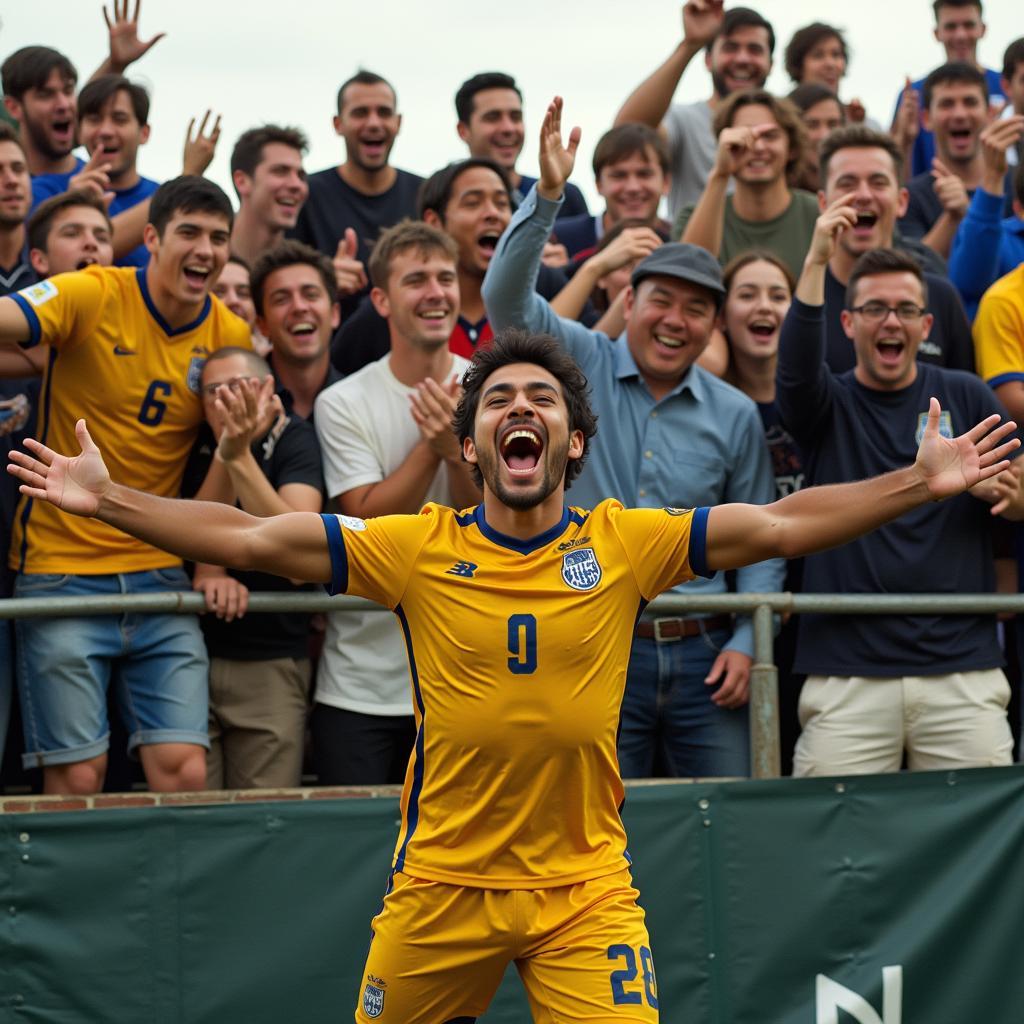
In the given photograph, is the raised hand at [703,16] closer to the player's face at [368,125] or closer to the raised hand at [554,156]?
the player's face at [368,125]

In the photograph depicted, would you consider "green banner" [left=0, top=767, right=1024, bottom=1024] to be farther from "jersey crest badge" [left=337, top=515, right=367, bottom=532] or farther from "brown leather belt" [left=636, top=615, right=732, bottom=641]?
"jersey crest badge" [left=337, top=515, right=367, bottom=532]

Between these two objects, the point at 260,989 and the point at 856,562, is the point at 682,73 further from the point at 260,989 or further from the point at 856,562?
the point at 260,989

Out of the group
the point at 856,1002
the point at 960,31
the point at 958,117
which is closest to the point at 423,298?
the point at 856,1002

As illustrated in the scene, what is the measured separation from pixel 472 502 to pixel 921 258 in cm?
315

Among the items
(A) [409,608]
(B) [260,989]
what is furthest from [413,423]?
(B) [260,989]

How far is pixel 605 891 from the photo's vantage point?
17.8ft

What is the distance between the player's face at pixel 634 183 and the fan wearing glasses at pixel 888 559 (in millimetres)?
1956

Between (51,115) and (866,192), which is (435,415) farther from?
(51,115)

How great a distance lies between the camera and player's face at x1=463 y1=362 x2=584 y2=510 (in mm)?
5539

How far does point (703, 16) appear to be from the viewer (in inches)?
371

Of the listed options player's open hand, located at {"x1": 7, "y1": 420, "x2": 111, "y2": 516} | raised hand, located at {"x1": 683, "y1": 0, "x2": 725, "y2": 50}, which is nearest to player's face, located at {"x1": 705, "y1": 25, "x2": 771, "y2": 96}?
raised hand, located at {"x1": 683, "y1": 0, "x2": 725, "y2": 50}

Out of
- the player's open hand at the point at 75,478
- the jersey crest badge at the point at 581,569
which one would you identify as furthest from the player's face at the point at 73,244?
the jersey crest badge at the point at 581,569

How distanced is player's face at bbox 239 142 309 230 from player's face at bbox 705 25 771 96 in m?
3.12

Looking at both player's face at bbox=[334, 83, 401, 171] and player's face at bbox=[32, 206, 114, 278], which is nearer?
player's face at bbox=[32, 206, 114, 278]
